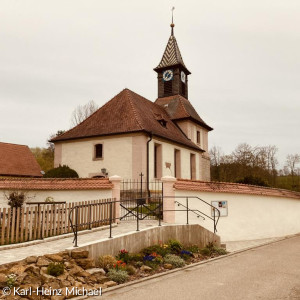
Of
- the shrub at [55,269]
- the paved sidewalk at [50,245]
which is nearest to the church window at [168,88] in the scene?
the paved sidewalk at [50,245]

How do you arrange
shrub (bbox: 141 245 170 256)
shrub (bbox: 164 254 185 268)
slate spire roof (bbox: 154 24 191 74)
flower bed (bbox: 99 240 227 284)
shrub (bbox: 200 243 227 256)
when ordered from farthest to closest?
slate spire roof (bbox: 154 24 191 74) → shrub (bbox: 200 243 227 256) → shrub (bbox: 141 245 170 256) → shrub (bbox: 164 254 185 268) → flower bed (bbox: 99 240 227 284)

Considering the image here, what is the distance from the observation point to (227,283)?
7.54 metres

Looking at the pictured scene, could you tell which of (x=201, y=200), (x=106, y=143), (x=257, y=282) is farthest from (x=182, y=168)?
(x=257, y=282)

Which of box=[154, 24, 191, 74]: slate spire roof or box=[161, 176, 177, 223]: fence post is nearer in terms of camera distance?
box=[161, 176, 177, 223]: fence post

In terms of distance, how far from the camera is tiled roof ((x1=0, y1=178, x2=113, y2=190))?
13453 millimetres

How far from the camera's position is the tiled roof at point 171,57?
111ft

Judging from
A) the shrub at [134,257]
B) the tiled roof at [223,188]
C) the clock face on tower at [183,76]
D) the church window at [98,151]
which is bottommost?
the shrub at [134,257]

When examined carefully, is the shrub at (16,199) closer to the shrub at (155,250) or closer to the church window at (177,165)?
the shrub at (155,250)

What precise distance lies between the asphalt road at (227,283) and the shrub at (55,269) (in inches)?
41.0

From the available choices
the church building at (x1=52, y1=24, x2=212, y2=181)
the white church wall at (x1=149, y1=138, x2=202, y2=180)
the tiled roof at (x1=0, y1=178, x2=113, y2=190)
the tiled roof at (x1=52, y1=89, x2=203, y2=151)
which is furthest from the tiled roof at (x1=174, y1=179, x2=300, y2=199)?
the tiled roof at (x1=52, y1=89, x2=203, y2=151)

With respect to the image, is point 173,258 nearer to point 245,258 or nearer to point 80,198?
point 245,258

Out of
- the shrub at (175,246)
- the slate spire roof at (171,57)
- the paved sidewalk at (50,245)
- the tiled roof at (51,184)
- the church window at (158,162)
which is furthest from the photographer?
the slate spire roof at (171,57)

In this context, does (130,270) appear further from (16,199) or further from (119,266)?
(16,199)

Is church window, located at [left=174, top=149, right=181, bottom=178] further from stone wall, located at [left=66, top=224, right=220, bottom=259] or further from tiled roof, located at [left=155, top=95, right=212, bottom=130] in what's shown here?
stone wall, located at [left=66, top=224, right=220, bottom=259]
